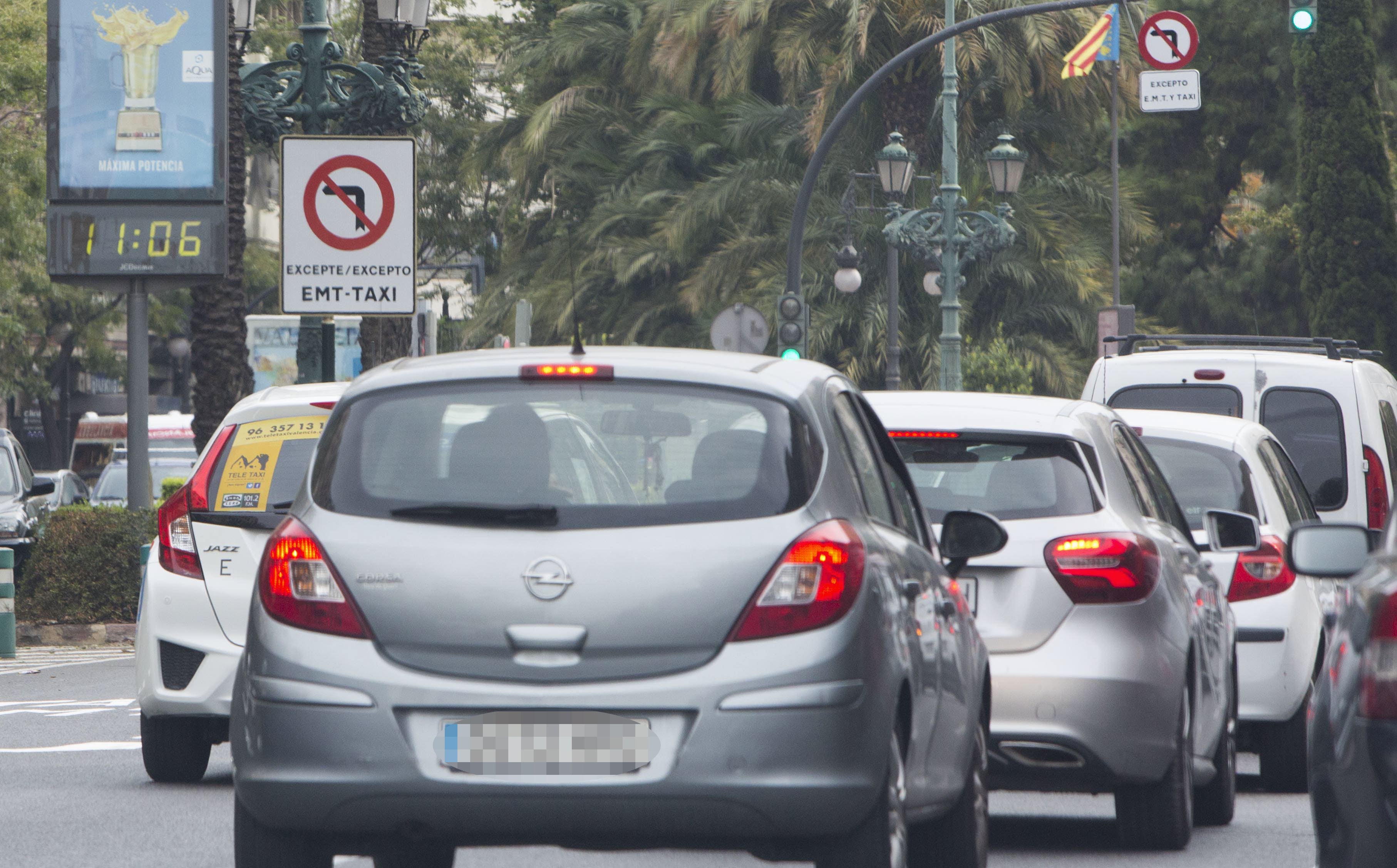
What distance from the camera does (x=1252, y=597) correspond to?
1000cm

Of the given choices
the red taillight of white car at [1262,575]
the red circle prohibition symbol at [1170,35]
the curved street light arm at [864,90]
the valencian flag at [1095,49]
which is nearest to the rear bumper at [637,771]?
the red taillight of white car at [1262,575]

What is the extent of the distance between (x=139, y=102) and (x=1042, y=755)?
561 inches

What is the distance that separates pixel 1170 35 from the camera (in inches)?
1411

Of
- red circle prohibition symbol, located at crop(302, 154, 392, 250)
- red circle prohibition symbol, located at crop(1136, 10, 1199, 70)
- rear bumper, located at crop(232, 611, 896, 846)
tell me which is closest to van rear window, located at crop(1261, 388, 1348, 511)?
red circle prohibition symbol, located at crop(302, 154, 392, 250)

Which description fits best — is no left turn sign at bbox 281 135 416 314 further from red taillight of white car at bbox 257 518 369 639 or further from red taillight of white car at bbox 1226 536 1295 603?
red taillight of white car at bbox 257 518 369 639

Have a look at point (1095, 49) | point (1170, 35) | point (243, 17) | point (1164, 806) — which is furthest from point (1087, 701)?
point (1095, 49)

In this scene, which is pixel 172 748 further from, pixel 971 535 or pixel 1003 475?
pixel 971 535


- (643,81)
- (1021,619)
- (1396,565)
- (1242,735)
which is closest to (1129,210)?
(643,81)

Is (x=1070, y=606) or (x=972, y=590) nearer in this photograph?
(x=1070, y=606)

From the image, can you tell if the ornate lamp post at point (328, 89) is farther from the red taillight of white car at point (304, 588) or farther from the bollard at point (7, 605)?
the red taillight of white car at point (304, 588)

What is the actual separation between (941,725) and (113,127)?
15376mm

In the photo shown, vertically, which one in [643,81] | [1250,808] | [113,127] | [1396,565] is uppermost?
[643,81]

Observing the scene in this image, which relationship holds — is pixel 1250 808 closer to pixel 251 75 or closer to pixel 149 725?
pixel 149 725

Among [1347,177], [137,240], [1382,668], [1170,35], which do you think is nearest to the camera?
[1382,668]
